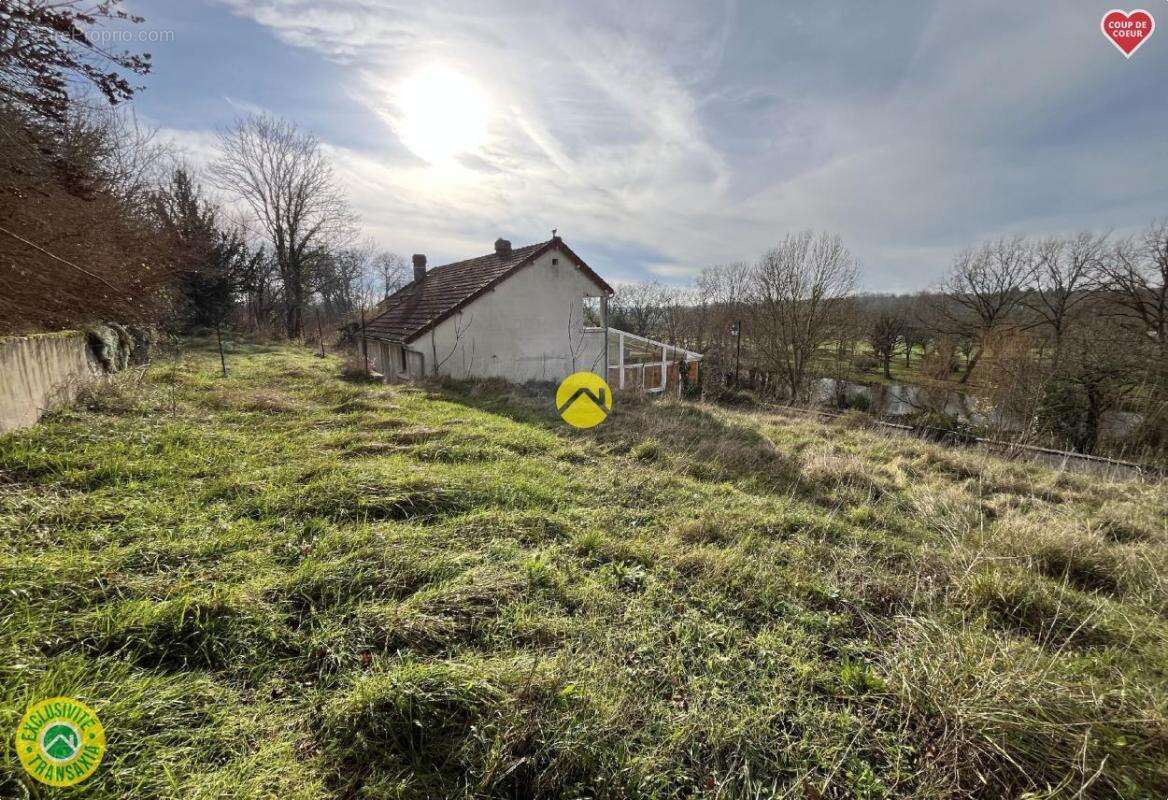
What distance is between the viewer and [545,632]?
2.62 m

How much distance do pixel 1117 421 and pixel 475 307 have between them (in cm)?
2258

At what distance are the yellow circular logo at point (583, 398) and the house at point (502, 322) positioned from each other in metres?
6.47

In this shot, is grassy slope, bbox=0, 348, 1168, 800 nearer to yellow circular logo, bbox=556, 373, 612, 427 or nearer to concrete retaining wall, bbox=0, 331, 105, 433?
concrete retaining wall, bbox=0, 331, 105, 433

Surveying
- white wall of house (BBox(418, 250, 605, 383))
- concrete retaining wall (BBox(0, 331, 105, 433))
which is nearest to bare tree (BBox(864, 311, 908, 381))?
white wall of house (BBox(418, 250, 605, 383))

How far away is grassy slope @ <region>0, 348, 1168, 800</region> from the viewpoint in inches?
72.9

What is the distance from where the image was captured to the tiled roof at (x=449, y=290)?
540 inches

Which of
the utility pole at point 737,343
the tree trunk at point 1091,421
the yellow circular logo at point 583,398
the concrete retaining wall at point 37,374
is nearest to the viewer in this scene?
→ the concrete retaining wall at point 37,374

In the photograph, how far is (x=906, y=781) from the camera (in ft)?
6.23

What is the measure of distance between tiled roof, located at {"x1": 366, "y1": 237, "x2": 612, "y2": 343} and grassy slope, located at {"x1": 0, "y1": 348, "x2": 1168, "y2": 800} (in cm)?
909

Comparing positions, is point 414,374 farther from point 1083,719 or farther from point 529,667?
point 1083,719

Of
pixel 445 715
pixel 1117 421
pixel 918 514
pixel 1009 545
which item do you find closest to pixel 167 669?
pixel 445 715

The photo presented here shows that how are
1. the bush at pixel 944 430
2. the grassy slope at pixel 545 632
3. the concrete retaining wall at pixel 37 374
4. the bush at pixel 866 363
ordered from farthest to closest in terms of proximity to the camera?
the bush at pixel 866 363, the bush at pixel 944 430, the concrete retaining wall at pixel 37 374, the grassy slope at pixel 545 632

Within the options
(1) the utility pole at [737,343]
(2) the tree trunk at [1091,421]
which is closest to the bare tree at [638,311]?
(1) the utility pole at [737,343]

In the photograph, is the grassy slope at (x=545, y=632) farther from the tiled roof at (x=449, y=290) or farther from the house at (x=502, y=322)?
the tiled roof at (x=449, y=290)
